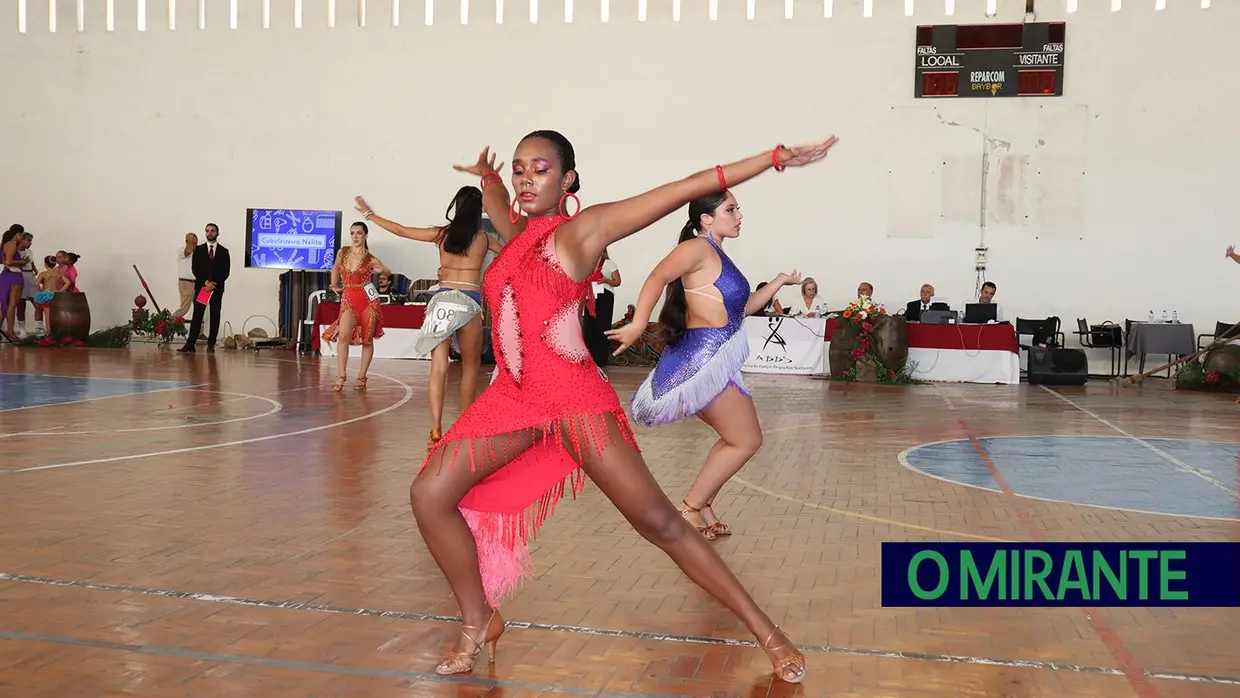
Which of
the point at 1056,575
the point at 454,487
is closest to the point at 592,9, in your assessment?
the point at 1056,575

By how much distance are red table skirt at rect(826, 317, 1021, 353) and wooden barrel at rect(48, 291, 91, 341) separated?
42.8 ft

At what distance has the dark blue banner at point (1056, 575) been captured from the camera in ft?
14.0

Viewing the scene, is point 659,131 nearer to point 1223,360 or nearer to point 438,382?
point 1223,360

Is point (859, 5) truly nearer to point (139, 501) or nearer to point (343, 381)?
point (343, 381)

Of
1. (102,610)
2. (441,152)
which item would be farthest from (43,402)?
(441,152)

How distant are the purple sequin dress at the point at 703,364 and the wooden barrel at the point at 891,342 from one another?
35.2 feet

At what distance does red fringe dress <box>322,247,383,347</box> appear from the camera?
11.7m

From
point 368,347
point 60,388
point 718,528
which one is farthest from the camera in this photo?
point 368,347

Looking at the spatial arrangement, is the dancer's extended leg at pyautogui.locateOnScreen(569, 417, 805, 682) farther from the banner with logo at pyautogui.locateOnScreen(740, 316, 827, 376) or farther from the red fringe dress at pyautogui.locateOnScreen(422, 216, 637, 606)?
the banner with logo at pyautogui.locateOnScreen(740, 316, 827, 376)

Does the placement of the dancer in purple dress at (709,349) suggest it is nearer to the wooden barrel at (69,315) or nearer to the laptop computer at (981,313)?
the laptop computer at (981,313)

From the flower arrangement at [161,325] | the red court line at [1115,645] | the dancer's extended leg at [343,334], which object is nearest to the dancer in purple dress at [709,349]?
the red court line at [1115,645]

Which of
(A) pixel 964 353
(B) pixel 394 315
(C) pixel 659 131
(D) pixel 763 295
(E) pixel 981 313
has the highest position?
(C) pixel 659 131

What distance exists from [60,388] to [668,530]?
9.87m

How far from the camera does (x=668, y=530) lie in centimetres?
331
